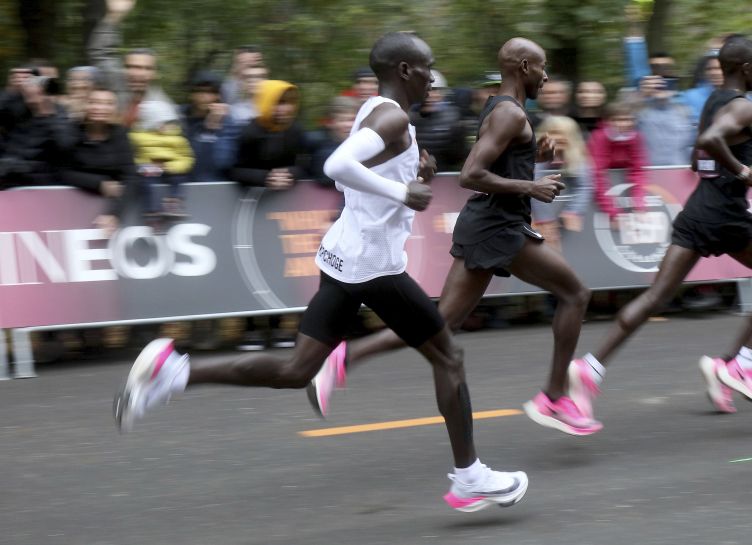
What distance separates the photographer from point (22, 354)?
873 centimetres

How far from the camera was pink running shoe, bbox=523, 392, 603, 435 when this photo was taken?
6.13 meters

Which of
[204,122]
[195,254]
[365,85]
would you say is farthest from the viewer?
[365,85]

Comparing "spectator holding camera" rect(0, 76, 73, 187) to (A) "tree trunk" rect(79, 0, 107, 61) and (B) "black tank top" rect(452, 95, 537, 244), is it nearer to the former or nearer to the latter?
(A) "tree trunk" rect(79, 0, 107, 61)

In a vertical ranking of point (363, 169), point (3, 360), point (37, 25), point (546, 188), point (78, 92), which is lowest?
point (3, 360)

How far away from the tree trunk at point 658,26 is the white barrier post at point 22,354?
770 centimetres

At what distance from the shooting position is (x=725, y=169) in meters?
6.66

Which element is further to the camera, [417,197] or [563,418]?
[563,418]

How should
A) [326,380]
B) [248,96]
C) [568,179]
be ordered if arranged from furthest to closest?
[568,179] < [248,96] < [326,380]

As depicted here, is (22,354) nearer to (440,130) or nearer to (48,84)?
(48,84)

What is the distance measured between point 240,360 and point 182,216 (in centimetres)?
422

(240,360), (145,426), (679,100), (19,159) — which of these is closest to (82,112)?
(19,159)

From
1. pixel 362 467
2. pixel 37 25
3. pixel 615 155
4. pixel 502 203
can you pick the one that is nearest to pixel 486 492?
pixel 362 467

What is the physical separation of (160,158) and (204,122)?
0.75 meters

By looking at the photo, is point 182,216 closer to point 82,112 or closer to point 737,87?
point 82,112
